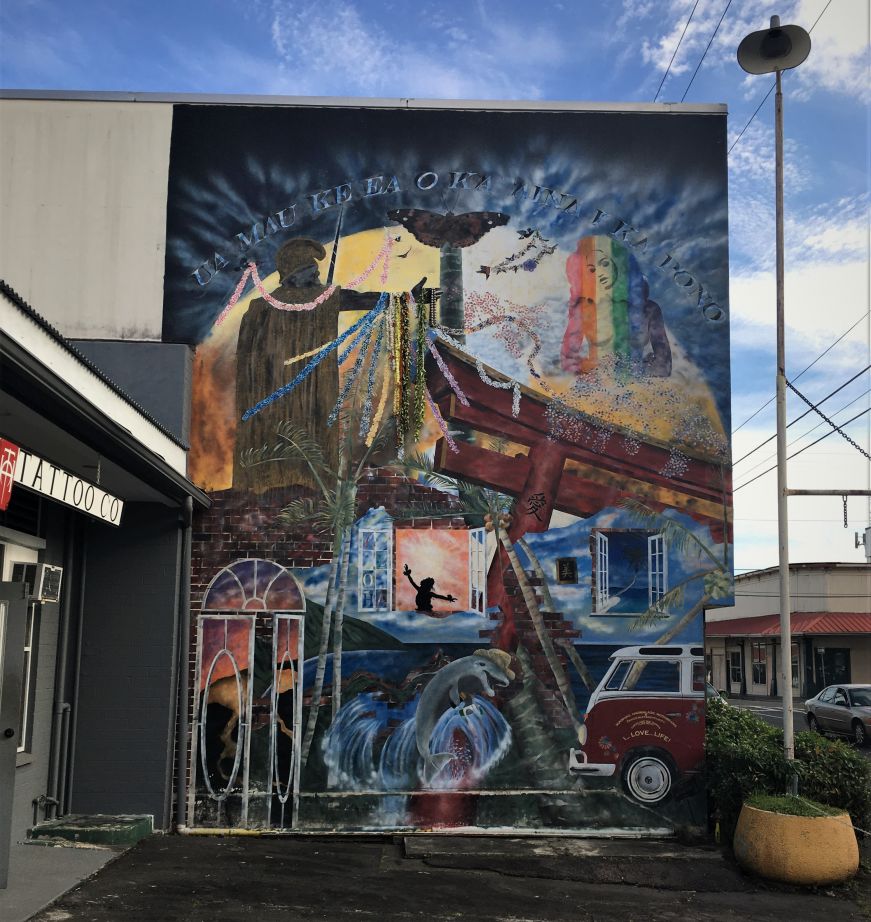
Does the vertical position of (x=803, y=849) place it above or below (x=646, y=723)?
below

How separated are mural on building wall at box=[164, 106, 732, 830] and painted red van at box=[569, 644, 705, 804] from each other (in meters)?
0.03

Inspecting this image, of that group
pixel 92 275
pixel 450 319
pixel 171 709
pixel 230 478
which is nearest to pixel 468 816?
pixel 171 709

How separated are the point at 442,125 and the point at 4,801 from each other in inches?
343

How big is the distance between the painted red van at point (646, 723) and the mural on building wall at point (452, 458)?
0.08 feet

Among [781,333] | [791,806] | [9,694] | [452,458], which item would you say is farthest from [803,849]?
[9,694]

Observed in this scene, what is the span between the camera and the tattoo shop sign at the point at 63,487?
23.0ft

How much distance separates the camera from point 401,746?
11039 millimetres

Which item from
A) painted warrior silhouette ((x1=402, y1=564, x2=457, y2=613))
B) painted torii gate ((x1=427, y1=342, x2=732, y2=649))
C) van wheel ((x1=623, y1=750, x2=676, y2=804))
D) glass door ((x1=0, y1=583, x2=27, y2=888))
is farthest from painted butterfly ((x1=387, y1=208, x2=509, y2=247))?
van wheel ((x1=623, y1=750, x2=676, y2=804))

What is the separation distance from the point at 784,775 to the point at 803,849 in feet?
3.32

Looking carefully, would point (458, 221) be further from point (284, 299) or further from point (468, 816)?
point (468, 816)

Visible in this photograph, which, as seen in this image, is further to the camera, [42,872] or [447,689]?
[447,689]

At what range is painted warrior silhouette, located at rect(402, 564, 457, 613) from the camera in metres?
11.3

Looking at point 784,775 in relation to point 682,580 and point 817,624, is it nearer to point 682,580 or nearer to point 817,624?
point 682,580

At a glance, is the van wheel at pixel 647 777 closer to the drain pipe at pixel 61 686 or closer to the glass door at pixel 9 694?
the drain pipe at pixel 61 686
